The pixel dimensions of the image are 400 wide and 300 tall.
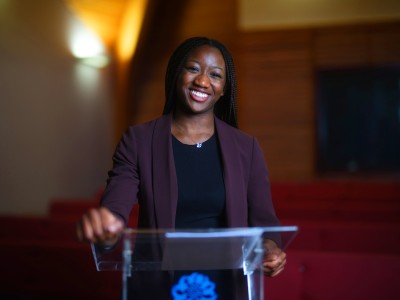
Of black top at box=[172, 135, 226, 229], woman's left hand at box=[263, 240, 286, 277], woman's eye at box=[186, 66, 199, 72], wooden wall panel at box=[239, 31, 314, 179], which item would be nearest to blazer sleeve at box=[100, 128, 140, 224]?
black top at box=[172, 135, 226, 229]

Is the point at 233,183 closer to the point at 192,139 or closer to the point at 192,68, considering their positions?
the point at 192,139

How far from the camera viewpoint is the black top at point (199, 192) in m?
1.05

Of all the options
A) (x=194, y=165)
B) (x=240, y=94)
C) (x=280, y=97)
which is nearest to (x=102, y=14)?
(x=240, y=94)

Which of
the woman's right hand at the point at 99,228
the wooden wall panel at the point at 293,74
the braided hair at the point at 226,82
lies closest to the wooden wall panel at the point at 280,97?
the wooden wall panel at the point at 293,74

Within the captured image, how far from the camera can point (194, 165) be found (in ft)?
3.57

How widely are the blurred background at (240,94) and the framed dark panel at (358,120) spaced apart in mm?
15

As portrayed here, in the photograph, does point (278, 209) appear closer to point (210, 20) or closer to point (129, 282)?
point (129, 282)

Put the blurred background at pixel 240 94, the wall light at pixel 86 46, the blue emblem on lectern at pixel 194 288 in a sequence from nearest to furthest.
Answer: the blue emblem on lectern at pixel 194 288 < the blurred background at pixel 240 94 < the wall light at pixel 86 46

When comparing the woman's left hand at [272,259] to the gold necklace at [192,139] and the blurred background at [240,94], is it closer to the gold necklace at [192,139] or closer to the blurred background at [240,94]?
the gold necklace at [192,139]

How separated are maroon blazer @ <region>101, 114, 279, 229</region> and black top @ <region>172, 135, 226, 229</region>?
0.09 feet

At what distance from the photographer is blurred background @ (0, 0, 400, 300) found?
426 cm

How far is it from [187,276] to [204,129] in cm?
40

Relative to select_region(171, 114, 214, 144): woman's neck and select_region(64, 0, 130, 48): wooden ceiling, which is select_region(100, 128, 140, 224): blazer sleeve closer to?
select_region(171, 114, 214, 144): woman's neck

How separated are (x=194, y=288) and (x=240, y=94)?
6.03m
